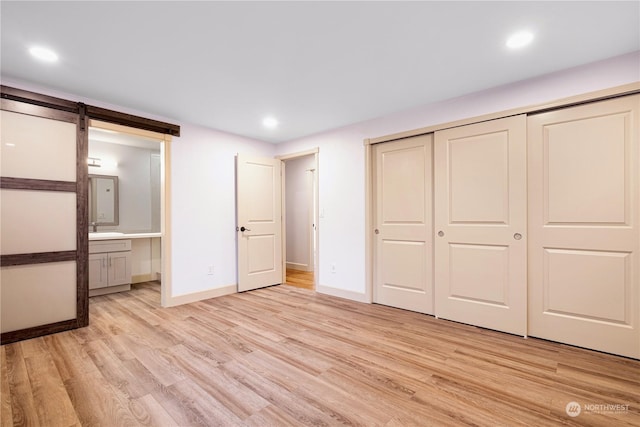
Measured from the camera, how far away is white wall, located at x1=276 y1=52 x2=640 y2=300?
109 inches

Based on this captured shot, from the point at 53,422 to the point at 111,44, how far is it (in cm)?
240

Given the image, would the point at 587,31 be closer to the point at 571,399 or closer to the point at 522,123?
the point at 522,123

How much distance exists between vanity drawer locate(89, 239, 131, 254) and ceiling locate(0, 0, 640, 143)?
7.04 feet

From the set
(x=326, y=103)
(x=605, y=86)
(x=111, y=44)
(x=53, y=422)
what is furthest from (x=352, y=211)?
(x=53, y=422)

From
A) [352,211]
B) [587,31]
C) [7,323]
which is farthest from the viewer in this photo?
[352,211]

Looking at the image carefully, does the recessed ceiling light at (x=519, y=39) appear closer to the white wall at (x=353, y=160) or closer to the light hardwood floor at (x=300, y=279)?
the white wall at (x=353, y=160)

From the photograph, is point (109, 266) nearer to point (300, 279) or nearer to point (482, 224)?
point (300, 279)

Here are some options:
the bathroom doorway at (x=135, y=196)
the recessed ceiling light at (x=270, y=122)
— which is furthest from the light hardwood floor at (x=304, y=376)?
the recessed ceiling light at (x=270, y=122)

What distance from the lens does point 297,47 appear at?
7.14ft

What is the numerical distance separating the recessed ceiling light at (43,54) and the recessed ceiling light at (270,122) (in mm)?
1989

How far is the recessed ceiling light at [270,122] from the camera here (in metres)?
3.73

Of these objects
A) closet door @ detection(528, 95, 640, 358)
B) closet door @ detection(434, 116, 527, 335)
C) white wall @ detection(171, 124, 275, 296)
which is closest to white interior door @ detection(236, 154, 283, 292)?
white wall @ detection(171, 124, 275, 296)

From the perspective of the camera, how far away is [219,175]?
423 centimetres

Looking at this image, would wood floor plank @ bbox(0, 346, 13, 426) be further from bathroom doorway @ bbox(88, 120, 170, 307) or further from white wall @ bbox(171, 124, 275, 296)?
bathroom doorway @ bbox(88, 120, 170, 307)
